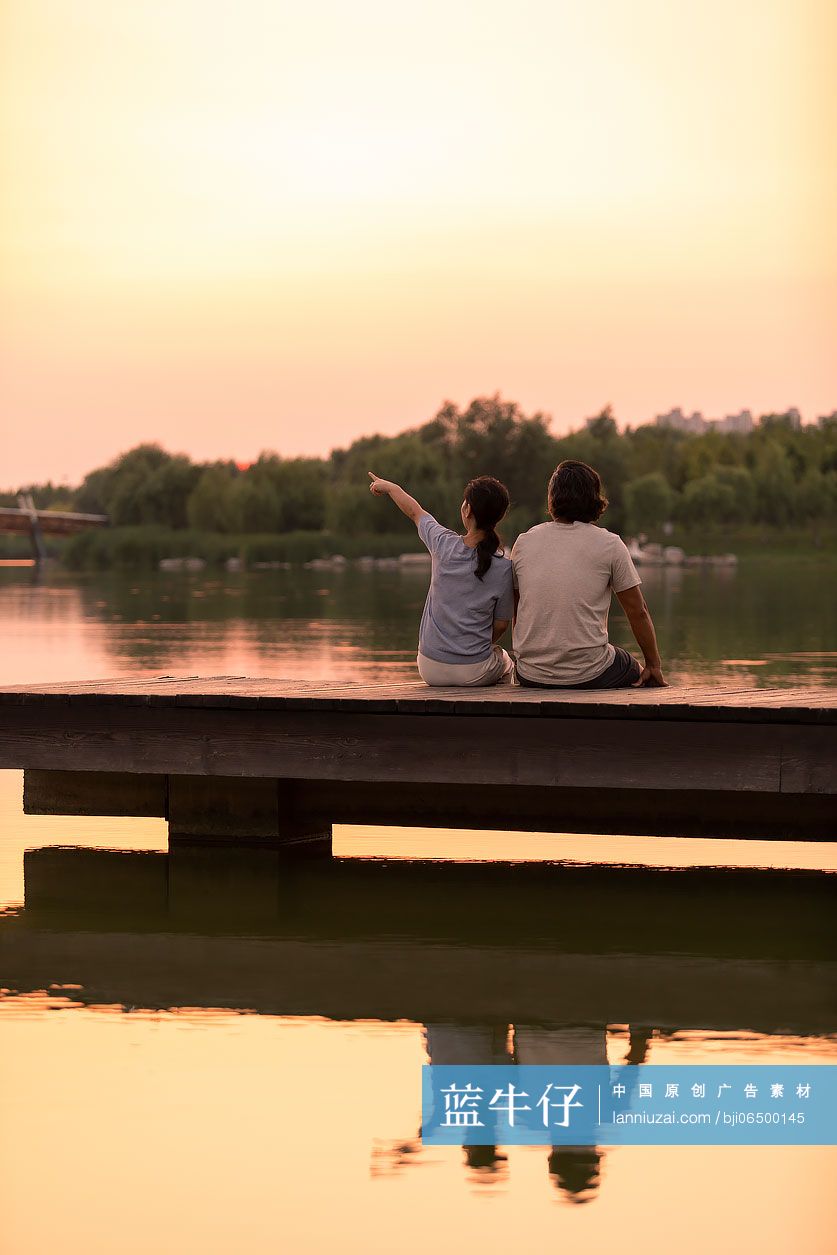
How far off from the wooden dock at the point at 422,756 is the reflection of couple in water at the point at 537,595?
16 cm

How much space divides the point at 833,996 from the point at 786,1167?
166 cm

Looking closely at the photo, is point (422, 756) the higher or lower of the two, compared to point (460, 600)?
lower

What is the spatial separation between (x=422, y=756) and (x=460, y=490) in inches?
3927

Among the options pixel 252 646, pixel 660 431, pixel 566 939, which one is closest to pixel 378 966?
pixel 566 939

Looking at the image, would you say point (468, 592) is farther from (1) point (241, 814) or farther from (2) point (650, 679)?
(1) point (241, 814)

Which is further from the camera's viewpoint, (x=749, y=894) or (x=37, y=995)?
(x=749, y=894)

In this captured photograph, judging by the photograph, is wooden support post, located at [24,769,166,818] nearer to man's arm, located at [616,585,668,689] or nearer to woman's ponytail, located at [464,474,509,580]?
woman's ponytail, located at [464,474,509,580]

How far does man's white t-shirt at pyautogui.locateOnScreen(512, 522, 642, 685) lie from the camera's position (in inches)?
302

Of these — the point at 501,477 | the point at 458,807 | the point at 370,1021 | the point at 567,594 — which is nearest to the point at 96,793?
the point at 458,807

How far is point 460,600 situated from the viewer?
802cm

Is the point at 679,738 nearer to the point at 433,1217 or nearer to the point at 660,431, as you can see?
the point at 433,1217

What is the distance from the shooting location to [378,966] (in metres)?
6.78

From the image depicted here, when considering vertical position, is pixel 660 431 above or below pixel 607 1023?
above

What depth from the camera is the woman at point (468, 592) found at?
785 cm
